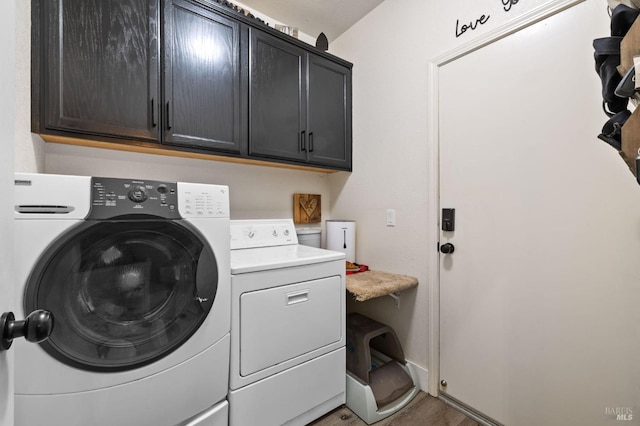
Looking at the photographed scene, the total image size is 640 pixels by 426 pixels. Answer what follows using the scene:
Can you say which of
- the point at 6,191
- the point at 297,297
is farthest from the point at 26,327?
the point at 297,297

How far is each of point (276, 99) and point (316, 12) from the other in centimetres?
88

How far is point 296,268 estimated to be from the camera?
134 centimetres

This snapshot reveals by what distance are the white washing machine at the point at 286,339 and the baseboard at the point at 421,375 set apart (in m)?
0.52

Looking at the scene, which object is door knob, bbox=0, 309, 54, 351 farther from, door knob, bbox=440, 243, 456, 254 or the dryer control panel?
door knob, bbox=440, 243, 456, 254

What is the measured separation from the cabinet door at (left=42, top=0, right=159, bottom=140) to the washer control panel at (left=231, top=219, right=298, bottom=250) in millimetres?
725

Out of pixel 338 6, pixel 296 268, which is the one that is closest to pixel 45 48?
pixel 296 268

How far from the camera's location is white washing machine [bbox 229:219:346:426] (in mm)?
1196

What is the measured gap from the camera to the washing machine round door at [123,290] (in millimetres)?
820

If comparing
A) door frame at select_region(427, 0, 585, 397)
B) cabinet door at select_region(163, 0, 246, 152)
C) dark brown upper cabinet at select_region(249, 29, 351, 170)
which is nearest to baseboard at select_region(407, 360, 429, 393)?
door frame at select_region(427, 0, 585, 397)

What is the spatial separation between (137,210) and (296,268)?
735 millimetres

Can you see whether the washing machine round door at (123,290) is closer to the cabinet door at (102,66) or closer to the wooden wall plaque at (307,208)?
the cabinet door at (102,66)

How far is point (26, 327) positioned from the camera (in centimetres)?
43

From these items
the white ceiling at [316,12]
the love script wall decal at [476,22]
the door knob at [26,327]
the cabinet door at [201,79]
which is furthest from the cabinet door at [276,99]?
the door knob at [26,327]

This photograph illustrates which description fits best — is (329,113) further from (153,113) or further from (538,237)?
(538,237)
